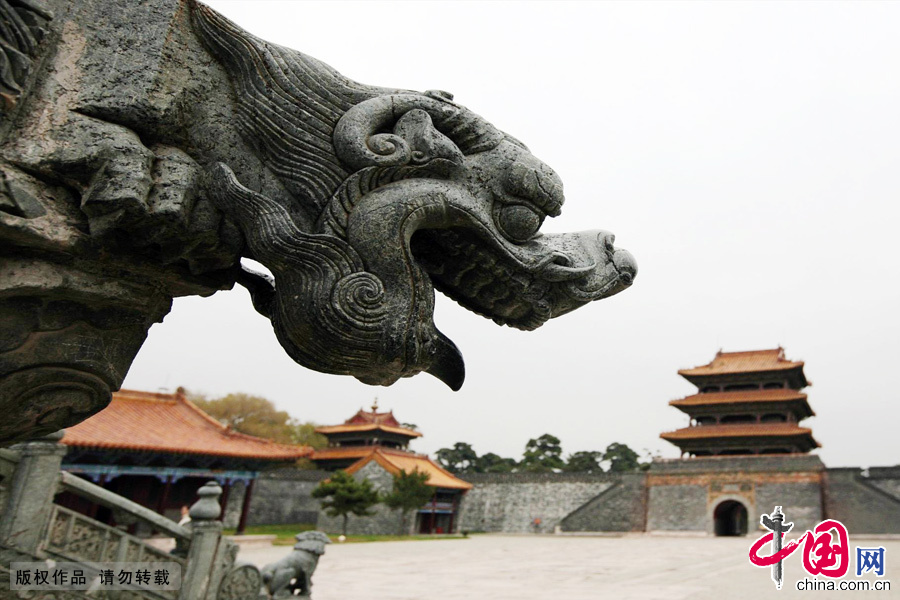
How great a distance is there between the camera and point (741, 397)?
1226 inches

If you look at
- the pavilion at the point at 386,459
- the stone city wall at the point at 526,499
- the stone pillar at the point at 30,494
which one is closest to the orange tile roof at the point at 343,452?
the pavilion at the point at 386,459

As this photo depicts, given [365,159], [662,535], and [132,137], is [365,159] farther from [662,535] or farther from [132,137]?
[662,535]

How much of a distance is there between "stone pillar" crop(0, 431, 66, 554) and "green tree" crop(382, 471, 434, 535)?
73.4 feet

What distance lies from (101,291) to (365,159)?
0.64 m

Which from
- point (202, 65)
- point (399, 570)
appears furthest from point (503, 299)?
point (399, 570)

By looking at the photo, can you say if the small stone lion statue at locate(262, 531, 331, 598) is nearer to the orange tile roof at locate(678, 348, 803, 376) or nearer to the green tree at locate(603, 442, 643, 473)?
the orange tile roof at locate(678, 348, 803, 376)

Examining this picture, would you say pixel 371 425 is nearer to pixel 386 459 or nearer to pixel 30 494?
pixel 386 459

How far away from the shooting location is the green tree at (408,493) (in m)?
26.0

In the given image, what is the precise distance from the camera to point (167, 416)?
739 inches

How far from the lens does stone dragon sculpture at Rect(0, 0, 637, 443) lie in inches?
51.1

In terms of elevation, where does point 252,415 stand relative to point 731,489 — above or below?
above

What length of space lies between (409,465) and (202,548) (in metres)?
26.3

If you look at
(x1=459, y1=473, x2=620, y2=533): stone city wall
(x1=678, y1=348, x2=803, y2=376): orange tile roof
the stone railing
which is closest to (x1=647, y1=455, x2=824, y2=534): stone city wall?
(x1=459, y1=473, x2=620, y2=533): stone city wall

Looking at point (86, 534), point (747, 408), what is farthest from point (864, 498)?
point (86, 534)
